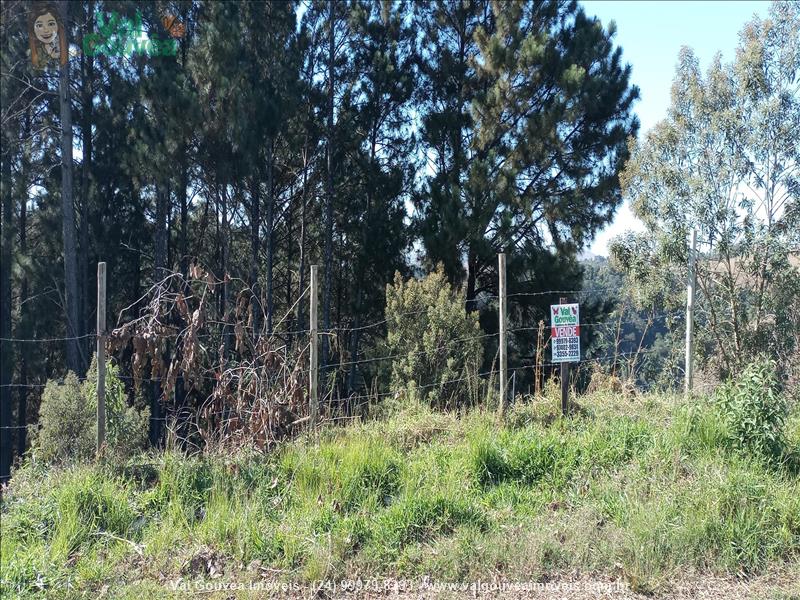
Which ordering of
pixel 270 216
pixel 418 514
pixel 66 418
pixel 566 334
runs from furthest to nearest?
pixel 270 216 < pixel 66 418 < pixel 566 334 < pixel 418 514

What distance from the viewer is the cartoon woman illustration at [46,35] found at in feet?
32.2

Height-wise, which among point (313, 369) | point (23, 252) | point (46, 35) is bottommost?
point (313, 369)

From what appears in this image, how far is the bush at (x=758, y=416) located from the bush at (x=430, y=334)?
7.33 m

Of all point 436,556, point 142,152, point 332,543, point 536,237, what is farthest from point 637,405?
point 142,152

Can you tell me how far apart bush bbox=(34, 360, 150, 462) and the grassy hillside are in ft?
1.68

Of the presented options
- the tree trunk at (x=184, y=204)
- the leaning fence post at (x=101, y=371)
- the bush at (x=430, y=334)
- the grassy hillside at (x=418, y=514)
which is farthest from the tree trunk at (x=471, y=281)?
the leaning fence post at (x=101, y=371)

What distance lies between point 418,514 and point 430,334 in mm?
9911

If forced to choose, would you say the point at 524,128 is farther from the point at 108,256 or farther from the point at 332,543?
the point at 332,543

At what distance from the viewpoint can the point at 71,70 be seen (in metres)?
18.5

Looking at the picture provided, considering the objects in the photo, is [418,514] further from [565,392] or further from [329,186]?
[329,186]

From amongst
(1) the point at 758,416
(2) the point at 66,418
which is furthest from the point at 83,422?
(1) the point at 758,416

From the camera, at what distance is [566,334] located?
6.92 metres

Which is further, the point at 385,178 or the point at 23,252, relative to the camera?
the point at 385,178

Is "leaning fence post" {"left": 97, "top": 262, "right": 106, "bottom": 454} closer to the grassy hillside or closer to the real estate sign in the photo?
the grassy hillside
